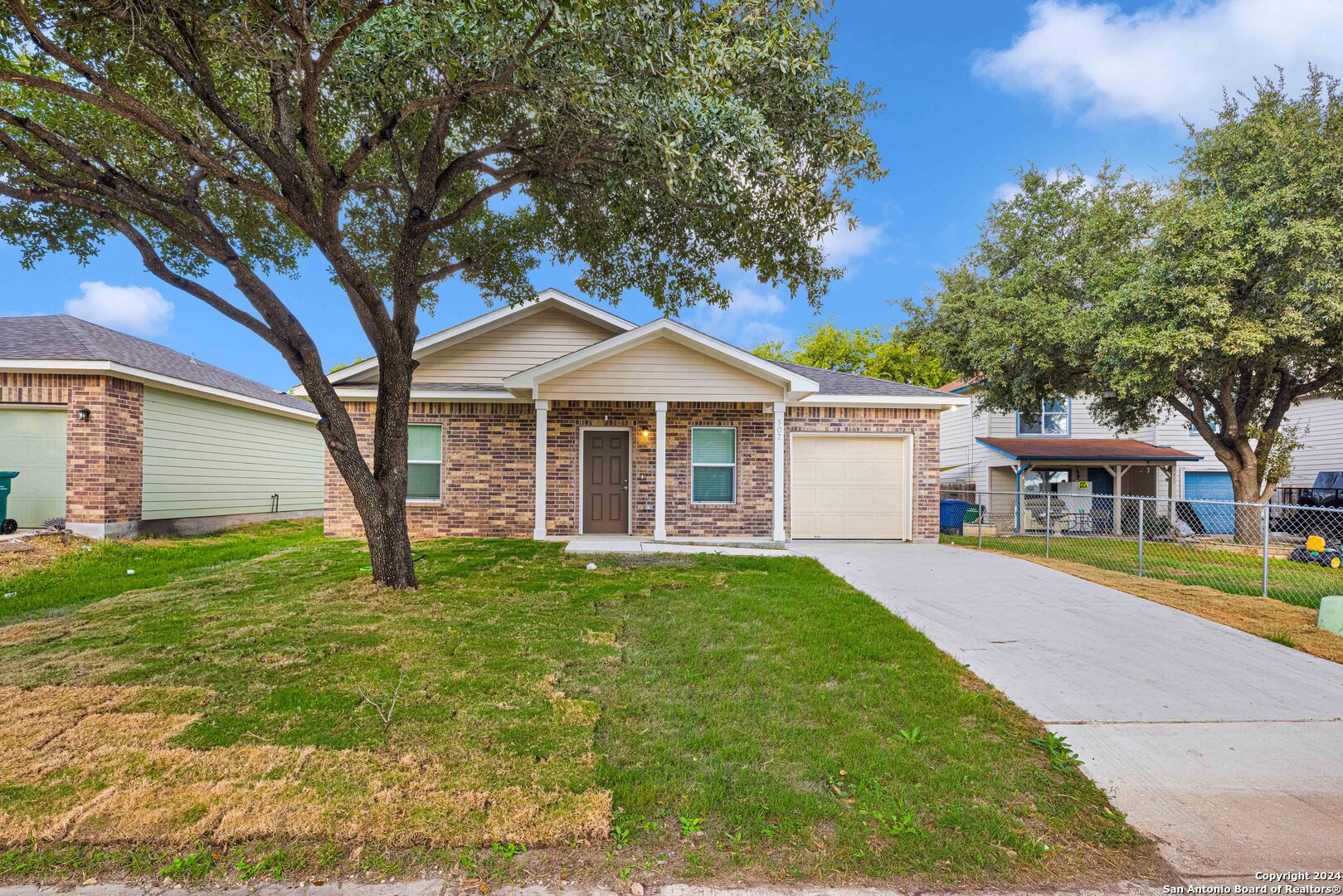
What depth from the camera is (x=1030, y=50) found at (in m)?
13.7

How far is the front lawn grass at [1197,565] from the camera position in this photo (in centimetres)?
854

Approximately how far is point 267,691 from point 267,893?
2.03 metres

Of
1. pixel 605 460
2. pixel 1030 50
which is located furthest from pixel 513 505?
pixel 1030 50

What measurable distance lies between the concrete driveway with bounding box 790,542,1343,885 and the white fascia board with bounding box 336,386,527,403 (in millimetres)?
7265

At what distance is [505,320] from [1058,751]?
11126mm

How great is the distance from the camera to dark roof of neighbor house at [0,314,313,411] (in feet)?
33.7

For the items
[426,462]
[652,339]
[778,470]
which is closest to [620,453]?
[652,339]

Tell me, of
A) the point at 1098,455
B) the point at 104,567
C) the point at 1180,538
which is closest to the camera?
the point at 104,567

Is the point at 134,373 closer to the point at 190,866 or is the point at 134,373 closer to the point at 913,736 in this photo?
the point at 190,866

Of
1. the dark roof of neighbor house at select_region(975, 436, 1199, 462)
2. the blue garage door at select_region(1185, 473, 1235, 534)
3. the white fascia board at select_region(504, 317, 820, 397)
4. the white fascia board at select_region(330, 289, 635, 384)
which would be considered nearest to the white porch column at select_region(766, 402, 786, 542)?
the white fascia board at select_region(504, 317, 820, 397)

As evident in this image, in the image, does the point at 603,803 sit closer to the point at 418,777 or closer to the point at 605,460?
the point at 418,777

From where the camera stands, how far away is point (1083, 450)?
18219mm

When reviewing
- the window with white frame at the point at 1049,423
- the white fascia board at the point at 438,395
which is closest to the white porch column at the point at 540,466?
the white fascia board at the point at 438,395

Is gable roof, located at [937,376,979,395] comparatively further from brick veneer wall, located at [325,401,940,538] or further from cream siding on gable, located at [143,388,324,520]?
cream siding on gable, located at [143,388,324,520]
